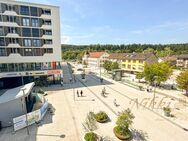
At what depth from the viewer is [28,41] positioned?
36.2 metres

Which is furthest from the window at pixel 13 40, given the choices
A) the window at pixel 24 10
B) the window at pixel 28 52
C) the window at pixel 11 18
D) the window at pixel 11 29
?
the window at pixel 24 10

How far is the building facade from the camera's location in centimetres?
3416

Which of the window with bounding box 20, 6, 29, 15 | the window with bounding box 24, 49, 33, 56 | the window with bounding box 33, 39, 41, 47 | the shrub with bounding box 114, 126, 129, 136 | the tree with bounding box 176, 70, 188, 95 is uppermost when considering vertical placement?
the window with bounding box 20, 6, 29, 15

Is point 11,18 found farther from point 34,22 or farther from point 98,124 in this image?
point 98,124

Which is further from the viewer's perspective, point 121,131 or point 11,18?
point 11,18

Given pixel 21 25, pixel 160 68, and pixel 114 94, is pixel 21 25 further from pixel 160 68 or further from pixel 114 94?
pixel 160 68

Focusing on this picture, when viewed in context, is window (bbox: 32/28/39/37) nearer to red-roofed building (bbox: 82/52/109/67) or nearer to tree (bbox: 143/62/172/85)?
tree (bbox: 143/62/172/85)

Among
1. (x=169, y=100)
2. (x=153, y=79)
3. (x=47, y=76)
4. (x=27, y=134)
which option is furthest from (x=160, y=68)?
(x=27, y=134)

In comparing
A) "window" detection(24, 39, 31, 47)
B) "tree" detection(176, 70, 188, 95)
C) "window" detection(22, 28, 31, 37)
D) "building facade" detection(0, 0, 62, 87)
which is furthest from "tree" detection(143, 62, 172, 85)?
"window" detection(22, 28, 31, 37)

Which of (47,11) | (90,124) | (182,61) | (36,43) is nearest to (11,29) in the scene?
(36,43)

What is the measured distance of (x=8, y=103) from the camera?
733 inches

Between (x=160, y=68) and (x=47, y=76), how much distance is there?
94.8ft

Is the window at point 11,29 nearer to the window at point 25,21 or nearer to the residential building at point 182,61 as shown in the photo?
the window at point 25,21

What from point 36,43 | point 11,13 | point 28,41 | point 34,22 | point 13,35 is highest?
point 11,13
